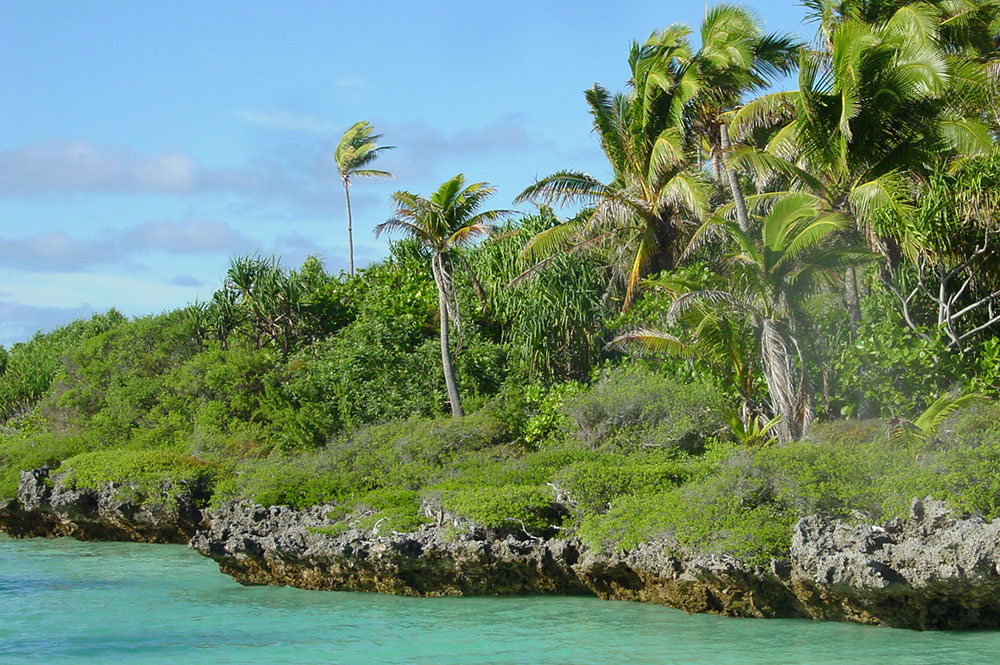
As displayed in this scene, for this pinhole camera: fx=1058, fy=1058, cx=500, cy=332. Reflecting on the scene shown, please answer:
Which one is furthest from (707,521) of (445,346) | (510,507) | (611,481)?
(445,346)

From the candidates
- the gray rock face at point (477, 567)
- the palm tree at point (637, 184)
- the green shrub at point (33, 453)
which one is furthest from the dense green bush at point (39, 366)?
the gray rock face at point (477, 567)

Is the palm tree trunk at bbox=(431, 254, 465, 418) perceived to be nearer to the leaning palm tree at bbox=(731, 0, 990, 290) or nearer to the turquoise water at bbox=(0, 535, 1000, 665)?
the turquoise water at bbox=(0, 535, 1000, 665)

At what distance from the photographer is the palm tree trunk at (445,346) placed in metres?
24.1

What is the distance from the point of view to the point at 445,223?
24.4m

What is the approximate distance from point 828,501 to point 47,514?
62.1 feet

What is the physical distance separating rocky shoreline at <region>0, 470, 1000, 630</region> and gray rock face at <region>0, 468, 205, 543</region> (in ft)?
9.18

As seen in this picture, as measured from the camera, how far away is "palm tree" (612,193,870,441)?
17594 millimetres

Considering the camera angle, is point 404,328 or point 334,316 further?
point 334,316

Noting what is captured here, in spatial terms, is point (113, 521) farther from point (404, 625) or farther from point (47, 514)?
point (404, 625)

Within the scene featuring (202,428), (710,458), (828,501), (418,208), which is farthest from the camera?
(202,428)

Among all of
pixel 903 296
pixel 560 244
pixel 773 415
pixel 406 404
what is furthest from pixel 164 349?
pixel 903 296

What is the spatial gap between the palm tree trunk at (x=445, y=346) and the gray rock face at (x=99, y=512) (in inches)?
229

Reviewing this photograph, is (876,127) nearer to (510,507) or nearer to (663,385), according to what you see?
(663,385)

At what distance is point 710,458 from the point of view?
17.1 m
